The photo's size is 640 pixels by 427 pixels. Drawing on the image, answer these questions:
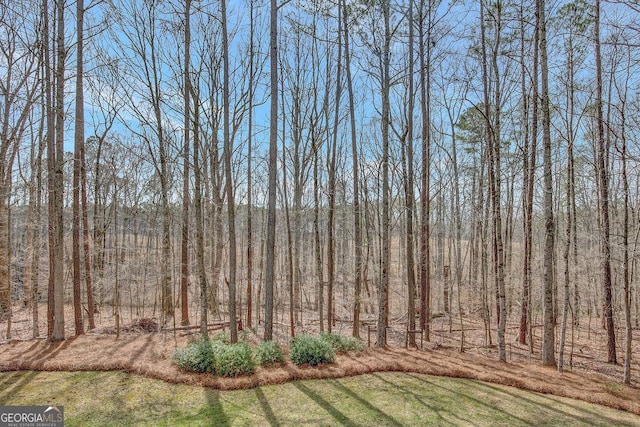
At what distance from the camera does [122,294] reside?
54.5 ft

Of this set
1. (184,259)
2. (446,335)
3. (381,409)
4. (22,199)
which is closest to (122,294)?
(22,199)

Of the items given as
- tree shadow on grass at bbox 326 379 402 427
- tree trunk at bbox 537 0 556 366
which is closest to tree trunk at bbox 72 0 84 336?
tree shadow on grass at bbox 326 379 402 427

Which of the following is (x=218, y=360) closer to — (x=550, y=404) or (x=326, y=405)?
(x=326, y=405)

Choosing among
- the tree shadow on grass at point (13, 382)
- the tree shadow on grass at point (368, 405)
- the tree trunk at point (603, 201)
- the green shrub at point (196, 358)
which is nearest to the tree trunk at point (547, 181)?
the tree trunk at point (603, 201)

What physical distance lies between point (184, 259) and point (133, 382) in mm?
5189

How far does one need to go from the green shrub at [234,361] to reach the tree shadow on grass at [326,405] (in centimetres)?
85

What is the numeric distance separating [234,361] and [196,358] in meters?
0.67

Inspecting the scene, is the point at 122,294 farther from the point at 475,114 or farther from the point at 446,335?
the point at 475,114

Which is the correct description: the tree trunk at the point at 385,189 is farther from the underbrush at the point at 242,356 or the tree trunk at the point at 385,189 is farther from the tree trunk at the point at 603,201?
the tree trunk at the point at 603,201

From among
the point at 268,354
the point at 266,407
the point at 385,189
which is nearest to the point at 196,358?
the point at 268,354

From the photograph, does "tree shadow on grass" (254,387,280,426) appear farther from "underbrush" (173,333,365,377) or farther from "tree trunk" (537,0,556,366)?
"tree trunk" (537,0,556,366)

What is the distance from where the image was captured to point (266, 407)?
4535 millimetres

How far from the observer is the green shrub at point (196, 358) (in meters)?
5.57

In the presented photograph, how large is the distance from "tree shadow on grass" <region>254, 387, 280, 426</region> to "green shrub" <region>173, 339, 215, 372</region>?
3.33 ft
